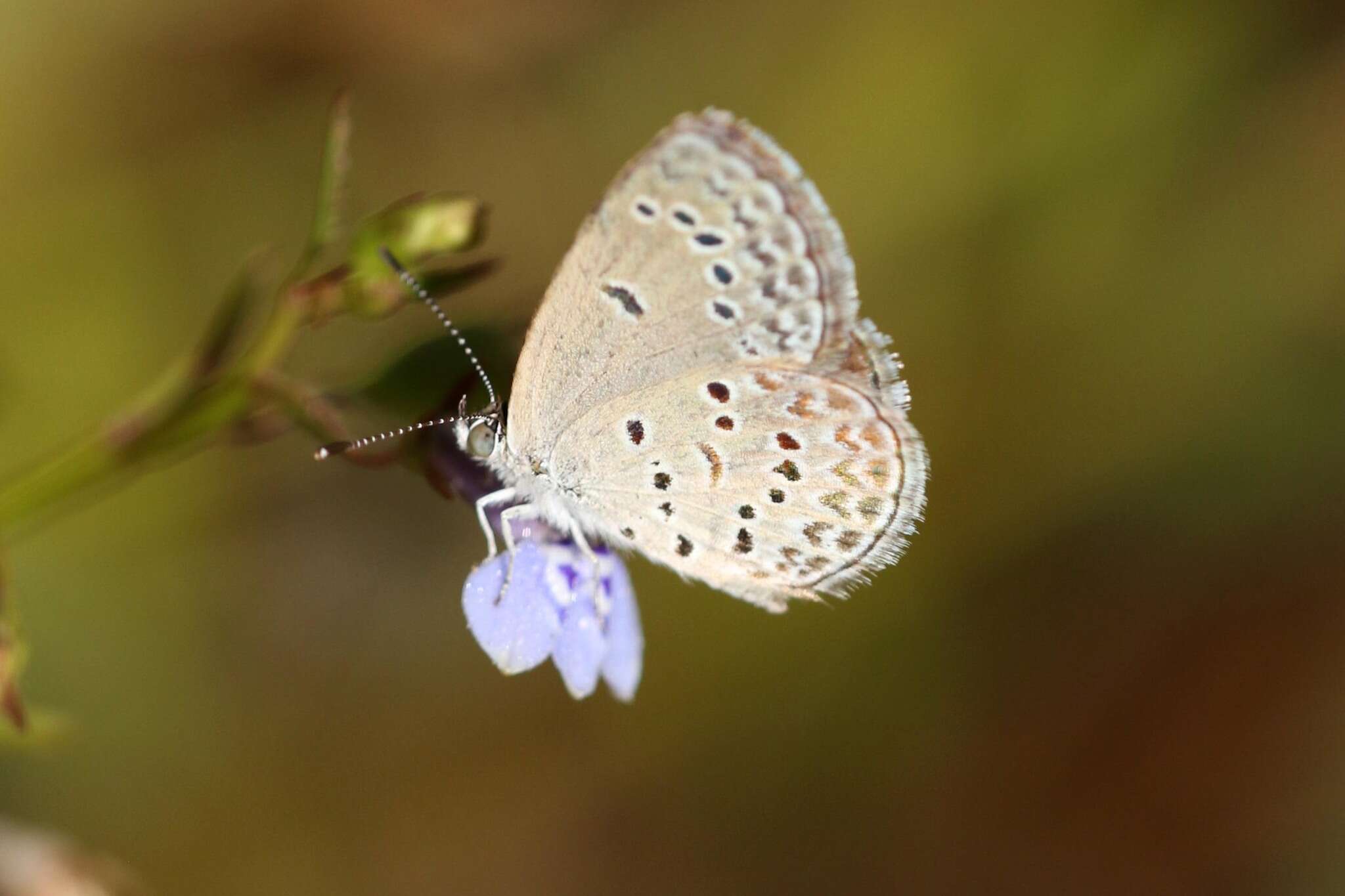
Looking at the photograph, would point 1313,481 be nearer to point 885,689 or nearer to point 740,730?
point 885,689

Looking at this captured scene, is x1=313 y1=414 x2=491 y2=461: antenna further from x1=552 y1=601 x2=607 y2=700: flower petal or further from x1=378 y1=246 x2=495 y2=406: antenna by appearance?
x1=552 y1=601 x2=607 y2=700: flower petal

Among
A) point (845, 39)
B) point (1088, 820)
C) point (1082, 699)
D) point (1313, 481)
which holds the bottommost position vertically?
point (1088, 820)

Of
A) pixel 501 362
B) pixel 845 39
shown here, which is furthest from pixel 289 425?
pixel 845 39

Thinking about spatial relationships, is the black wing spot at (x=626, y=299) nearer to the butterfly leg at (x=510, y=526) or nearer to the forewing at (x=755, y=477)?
the forewing at (x=755, y=477)

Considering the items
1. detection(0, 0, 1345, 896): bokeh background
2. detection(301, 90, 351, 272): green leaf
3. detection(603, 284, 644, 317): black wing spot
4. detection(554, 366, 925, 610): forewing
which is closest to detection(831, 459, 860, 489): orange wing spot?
detection(554, 366, 925, 610): forewing

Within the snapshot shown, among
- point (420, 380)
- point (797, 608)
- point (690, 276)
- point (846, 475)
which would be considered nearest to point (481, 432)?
point (420, 380)

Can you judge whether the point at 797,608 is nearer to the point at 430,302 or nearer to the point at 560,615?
the point at 560,615

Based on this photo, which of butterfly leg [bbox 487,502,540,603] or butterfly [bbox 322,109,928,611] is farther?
butterfly leg [bbox 487,502,540,603]
